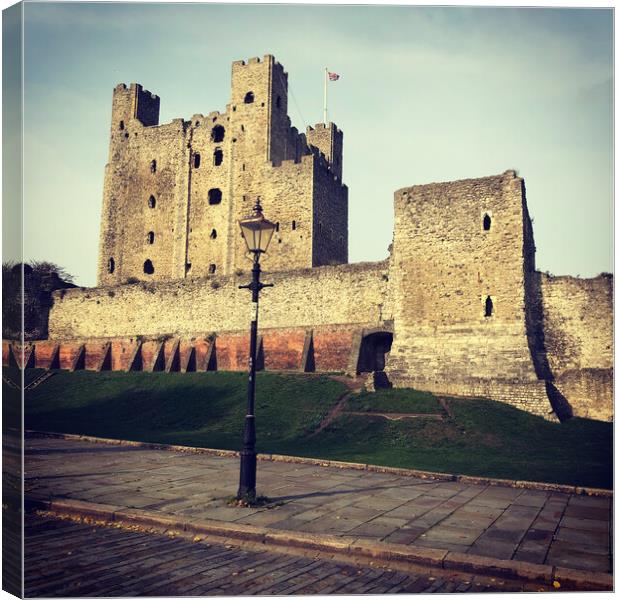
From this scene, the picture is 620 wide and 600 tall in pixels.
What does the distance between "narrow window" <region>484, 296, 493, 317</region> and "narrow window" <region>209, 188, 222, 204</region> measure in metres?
24.8

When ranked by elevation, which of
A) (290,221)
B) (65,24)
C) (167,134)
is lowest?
(65,24)

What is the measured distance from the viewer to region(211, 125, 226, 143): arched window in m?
40.3

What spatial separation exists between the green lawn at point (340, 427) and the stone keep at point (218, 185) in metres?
14.3

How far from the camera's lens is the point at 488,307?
64.2 feet

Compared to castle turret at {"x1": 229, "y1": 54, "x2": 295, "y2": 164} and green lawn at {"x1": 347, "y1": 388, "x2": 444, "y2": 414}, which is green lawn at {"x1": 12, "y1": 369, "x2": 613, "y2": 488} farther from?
castle turret at {"x1": 229, "y1": 54, "x2": 295, "y2": 164}

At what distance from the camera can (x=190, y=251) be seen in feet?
131

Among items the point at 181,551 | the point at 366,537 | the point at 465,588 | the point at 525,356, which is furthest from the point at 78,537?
the point at 525,356

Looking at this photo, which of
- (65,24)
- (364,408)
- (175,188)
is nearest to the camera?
(65,24)

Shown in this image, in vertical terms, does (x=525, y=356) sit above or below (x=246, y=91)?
below

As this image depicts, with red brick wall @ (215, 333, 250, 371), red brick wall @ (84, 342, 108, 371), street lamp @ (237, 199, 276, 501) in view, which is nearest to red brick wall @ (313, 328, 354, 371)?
red brick wall @ (215, 333, 250, 371)

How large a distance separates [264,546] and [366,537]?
1.17 m

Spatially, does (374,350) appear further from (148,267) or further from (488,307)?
(148,267)

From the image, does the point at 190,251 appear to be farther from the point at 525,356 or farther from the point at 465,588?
the point at 465,588

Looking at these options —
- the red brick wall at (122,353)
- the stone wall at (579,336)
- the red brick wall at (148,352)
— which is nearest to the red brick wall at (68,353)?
the red brick wall at (122,353)
